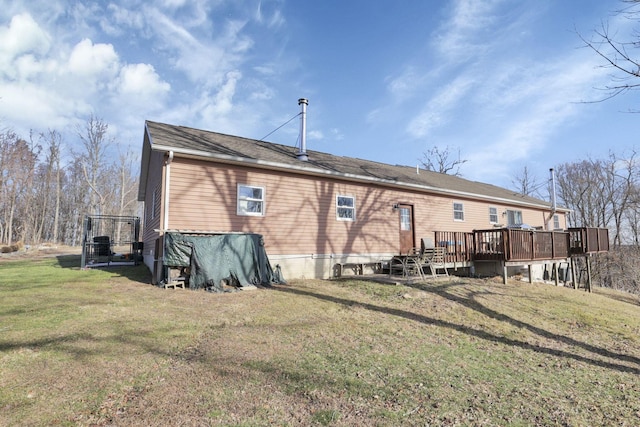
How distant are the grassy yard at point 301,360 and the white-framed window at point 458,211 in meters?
8.23

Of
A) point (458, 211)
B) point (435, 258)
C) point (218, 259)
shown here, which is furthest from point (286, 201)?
point (458, 211)

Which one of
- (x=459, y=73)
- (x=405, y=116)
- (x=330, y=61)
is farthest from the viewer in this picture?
(x=405, y=116)

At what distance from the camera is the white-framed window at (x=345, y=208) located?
1266cm

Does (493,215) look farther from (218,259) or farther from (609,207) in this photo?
(609,207)

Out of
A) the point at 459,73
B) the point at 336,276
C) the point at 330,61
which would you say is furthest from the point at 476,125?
the point at 336,276

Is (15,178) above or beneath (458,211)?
above

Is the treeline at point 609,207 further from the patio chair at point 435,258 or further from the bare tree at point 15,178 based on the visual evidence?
the bare tree at point 15,178

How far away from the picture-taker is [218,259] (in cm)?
889

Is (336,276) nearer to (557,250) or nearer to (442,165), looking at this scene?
(557,250)

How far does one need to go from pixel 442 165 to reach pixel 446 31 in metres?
25.5

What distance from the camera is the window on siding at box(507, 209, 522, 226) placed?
19.4m

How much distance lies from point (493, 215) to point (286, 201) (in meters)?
13.0

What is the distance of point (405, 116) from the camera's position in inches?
731

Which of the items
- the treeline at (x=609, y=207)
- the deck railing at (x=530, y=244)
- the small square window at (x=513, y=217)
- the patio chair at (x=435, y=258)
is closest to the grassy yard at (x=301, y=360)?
the patio chair at (x=435, y=258)
